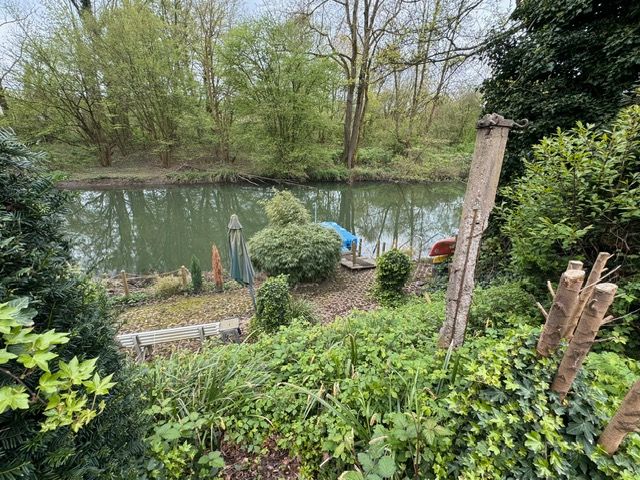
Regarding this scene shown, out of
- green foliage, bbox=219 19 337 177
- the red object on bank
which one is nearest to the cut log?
the red object on bank

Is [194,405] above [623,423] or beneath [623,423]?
beneath

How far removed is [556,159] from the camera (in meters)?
2.55

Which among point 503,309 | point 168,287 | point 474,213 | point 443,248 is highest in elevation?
point 474,213

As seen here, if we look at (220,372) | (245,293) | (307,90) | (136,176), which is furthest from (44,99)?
(220,372)

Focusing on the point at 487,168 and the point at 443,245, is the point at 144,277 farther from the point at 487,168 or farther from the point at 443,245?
the point at 487,168

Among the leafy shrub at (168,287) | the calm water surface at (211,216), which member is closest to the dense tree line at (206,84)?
the calm water surface at (211,216)

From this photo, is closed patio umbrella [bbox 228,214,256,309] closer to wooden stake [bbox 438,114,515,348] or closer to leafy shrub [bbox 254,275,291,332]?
leafy shrub [bbox 254,275,291,332]

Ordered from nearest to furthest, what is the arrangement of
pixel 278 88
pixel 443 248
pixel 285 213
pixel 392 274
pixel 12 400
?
pixel 12 400, pixel 392 274, pixel 443 248, pixel 285 213, pixel 278 88

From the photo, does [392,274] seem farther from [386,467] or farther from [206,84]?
[206,84]

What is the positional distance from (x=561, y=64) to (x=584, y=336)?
207 inches

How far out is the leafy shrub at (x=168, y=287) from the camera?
6.76 metres

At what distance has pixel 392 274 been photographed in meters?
5.48

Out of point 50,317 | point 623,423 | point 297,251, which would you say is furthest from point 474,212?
point 297,251

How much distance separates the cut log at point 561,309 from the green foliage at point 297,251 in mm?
5049
